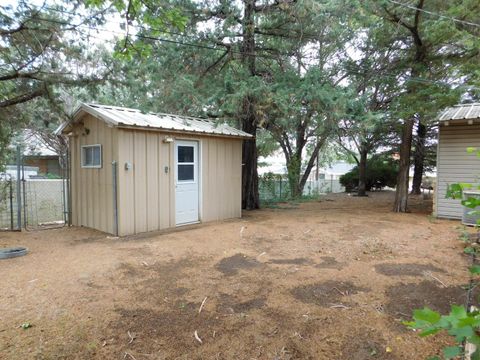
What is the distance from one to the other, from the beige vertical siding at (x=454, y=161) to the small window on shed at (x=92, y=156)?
8418 millimetres

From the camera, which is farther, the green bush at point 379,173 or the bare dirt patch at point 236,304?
the green bush at point 379,173

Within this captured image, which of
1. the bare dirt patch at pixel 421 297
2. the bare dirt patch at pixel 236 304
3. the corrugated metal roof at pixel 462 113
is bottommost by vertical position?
the bare dirt patch at pixel 236 304

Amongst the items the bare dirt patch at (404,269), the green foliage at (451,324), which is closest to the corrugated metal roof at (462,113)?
the bare dirt patch at (404,269)

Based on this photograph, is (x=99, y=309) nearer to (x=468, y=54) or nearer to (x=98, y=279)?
(x=98, y=279)

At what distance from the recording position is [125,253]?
16.4ft

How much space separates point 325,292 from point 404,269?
4.86 ft

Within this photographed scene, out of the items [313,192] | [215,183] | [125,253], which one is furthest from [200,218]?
[313,192]

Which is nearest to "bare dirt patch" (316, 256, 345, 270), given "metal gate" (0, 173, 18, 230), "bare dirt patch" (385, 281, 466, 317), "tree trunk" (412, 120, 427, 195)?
"bare dirt patch" (385, 281, 466, 317)

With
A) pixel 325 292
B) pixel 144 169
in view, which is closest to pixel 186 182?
pixel 144 169

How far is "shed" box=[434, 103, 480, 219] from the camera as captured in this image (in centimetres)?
798

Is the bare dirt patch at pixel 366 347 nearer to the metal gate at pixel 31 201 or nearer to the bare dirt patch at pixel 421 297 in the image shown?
the bare dirt patch at pixel 421 297

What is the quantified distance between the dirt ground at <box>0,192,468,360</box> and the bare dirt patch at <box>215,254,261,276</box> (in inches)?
0.6

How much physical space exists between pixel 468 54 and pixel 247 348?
8.80 m

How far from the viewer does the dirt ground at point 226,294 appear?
8.09ft
